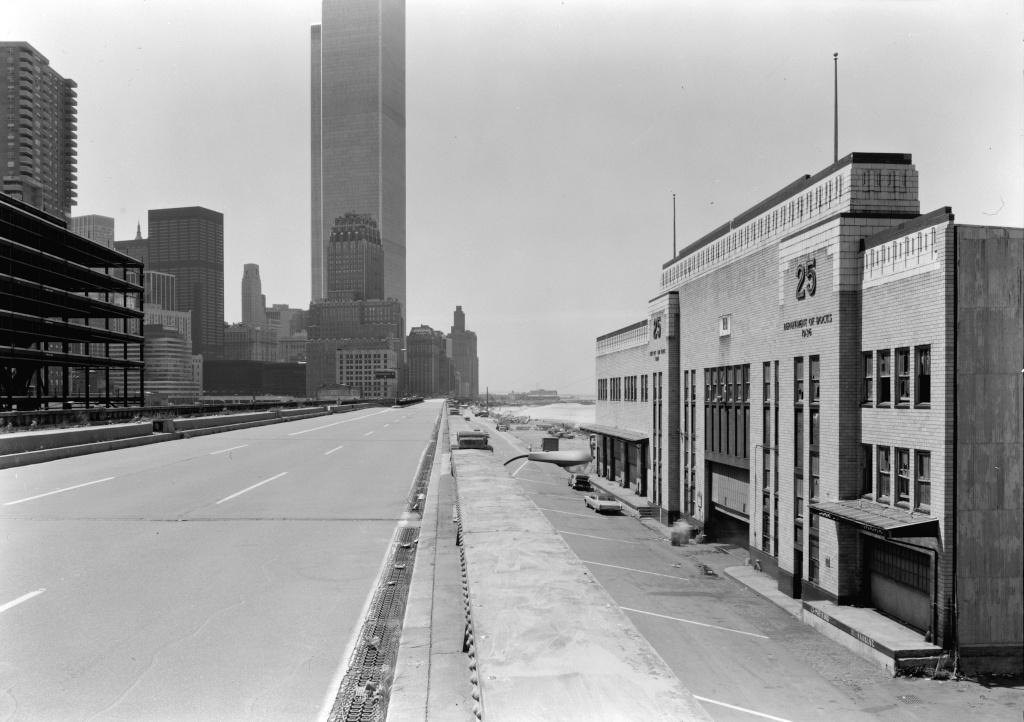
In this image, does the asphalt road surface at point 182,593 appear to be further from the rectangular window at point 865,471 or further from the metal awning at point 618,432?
the metal awning at point 618,432

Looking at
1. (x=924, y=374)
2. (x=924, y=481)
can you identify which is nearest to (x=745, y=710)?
(x=924, y=481)

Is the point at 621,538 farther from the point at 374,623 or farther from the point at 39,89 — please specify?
the point at 39,89

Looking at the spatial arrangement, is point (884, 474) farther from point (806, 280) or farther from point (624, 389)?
point (624, 389)

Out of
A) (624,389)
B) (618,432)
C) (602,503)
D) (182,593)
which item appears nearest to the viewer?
(182,593)

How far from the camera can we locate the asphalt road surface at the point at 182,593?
21.9 feet

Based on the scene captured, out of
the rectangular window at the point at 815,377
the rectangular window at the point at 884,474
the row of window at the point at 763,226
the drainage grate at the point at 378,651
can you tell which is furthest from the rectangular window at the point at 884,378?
the drainage grate at the point at 378,651

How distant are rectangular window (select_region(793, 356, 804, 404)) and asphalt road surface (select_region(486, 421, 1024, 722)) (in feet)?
26.6

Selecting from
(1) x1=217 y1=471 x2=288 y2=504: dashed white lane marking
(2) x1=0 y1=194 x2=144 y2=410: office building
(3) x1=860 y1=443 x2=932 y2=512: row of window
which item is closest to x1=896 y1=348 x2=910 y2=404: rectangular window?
(3) x1=860 y1=443 x2=932 y2=512: row of window

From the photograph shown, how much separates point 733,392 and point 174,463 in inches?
1024

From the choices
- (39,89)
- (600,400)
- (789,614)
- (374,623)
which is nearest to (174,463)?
(374,623)

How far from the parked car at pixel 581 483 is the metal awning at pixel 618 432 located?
14.3 ft

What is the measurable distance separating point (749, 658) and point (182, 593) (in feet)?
53.3

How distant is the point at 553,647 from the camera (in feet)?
18.1

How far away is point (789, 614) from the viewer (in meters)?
22.9
